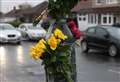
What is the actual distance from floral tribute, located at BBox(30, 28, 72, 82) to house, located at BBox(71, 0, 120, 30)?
47.9 meters

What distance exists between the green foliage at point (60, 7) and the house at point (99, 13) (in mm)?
47765

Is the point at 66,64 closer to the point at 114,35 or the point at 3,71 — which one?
the point at 3,71

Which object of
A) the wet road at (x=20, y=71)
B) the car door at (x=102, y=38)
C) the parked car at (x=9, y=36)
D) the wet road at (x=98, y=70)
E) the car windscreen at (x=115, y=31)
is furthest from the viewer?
the parked car at (x=9, y=36)

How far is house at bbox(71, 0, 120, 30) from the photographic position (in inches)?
2141

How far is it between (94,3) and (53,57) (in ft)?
186

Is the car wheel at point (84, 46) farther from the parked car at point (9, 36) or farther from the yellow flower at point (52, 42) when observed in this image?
the yellow flower at point (52, 42)

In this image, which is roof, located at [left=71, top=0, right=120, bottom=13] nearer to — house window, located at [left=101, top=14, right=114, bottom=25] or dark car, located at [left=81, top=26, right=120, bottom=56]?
house window, located at [left=101, top=14, right=114, bottom=25]

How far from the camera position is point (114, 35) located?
62.5 ft

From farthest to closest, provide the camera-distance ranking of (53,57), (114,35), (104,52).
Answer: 1. (104,52)
2. (114,35)
3. (53,57)

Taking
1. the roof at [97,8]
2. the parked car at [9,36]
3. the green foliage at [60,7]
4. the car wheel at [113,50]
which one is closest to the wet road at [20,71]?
the car wheel at [113,50]

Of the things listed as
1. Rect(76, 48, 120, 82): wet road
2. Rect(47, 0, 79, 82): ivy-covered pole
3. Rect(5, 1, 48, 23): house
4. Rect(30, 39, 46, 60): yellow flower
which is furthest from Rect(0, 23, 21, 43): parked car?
Rect(5, 1, 48, 23): house

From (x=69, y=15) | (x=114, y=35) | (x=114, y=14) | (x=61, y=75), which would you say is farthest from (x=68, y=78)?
(x=114, y=14)

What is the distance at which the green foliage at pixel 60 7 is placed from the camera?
509cm

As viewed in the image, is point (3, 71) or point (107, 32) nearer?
point (3, 71)
